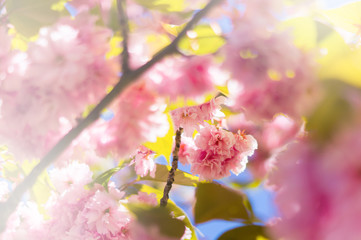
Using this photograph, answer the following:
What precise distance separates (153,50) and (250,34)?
15 cm

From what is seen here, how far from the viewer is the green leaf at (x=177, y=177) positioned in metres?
0.79

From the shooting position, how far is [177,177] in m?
0.79

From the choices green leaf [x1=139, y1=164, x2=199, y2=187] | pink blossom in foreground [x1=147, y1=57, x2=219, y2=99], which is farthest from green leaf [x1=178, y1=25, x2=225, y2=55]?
green leaf [x1=139, y1=164, x2=199, y2=187]

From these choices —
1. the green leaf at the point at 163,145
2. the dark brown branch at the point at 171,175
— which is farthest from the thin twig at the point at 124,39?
the green leaf at the point at 163,145

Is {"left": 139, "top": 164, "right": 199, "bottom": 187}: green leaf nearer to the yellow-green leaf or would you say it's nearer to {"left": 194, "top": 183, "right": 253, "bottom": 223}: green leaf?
{"left": 194, "top": 183, "right": 253, "bottom": 223}: green leaf

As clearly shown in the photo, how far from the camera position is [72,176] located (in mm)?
781

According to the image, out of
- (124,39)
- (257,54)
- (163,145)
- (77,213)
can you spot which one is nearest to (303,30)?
(257,54)

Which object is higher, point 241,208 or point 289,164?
point 289,164

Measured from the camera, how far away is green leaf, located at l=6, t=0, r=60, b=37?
0.46 m

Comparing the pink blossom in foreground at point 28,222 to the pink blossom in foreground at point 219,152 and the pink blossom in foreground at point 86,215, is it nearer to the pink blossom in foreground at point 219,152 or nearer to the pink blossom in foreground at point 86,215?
the pink blossom in foreground at point 86,215

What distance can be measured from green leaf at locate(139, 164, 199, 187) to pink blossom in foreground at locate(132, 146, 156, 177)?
5 cm

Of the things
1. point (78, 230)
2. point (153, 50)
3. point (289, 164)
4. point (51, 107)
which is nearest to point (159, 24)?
point (153, 50)

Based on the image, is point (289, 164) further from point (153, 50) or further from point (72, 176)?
point (72, 176)

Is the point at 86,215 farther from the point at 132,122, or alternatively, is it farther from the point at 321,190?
the point at 321,190
